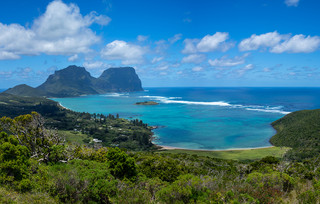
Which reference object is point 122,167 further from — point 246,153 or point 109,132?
point 109,132

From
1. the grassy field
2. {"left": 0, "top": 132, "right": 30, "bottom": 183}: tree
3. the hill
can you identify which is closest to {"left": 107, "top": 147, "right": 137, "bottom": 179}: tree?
{"left": 0, "top": 132, "right": 30, "bottom": 183}: tree

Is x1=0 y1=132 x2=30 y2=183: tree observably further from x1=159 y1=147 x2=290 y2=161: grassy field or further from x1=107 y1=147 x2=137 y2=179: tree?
x1=159 y1=147 x2=290 y2=161: grassy field

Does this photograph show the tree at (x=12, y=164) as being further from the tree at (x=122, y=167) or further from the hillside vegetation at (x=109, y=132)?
the hillside vegetation at (x=109, y=132)

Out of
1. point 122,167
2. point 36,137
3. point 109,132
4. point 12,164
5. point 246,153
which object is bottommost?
point 109,132

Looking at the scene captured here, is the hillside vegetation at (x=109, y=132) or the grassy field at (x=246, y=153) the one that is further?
the hillside vegetation at (x=109, y=132)

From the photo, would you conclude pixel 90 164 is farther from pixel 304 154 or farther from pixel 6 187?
pixel 304 154

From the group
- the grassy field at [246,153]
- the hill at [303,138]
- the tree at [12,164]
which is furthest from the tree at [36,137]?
the hill at [303,138]

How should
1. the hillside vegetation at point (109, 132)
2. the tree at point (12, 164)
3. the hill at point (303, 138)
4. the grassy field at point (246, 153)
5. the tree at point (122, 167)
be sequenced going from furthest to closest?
the hillside vegetation at point (109, 132), the grassy field at point (246, 153), the hill at point (303, 138), the tree at point (122, 167), the tree at point (12, 164)

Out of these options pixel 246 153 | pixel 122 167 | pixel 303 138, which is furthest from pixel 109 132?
pixel 122 167

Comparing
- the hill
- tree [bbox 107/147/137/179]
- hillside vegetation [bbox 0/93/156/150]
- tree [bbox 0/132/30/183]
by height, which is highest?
tree [bbox 0/132/30/183]

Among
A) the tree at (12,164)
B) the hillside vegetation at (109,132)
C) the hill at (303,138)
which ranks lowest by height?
the hillside vegetation at (109,132)

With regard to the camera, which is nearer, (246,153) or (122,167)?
(122,167)

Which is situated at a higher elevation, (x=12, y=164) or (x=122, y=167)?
(x=12, y=164)
